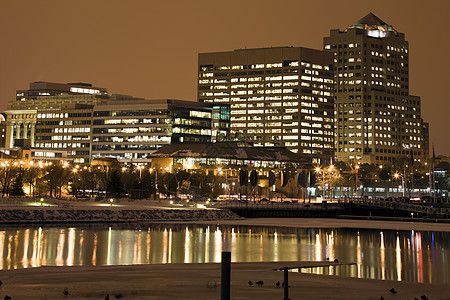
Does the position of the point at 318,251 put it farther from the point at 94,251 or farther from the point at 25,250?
the point at 25,250

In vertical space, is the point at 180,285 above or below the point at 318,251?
below

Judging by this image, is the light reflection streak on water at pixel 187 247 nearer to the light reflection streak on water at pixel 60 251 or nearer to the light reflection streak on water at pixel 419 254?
the light reflection streak on water at pixel 60 251

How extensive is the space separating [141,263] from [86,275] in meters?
8.57

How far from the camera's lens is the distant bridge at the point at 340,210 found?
11825 cm

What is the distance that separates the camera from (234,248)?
59312mm

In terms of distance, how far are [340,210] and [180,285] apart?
97570 mm

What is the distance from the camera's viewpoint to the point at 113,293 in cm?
3164

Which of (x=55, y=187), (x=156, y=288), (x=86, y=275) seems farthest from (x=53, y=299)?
(x=55, y=187)

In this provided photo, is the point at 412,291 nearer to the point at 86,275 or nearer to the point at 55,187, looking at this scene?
the point at 86,275

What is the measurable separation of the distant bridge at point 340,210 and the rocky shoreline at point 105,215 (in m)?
8.16

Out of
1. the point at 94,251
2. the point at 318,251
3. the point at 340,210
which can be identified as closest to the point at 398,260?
the point at 318,251

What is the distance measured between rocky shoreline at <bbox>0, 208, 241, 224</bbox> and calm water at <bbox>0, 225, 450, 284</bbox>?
11.7 metres

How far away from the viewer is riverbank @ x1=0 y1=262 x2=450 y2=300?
3166 cm

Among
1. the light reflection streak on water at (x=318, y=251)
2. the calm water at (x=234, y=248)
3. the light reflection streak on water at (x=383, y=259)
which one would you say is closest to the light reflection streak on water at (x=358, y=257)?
the calm water at (x=234, y=248)
